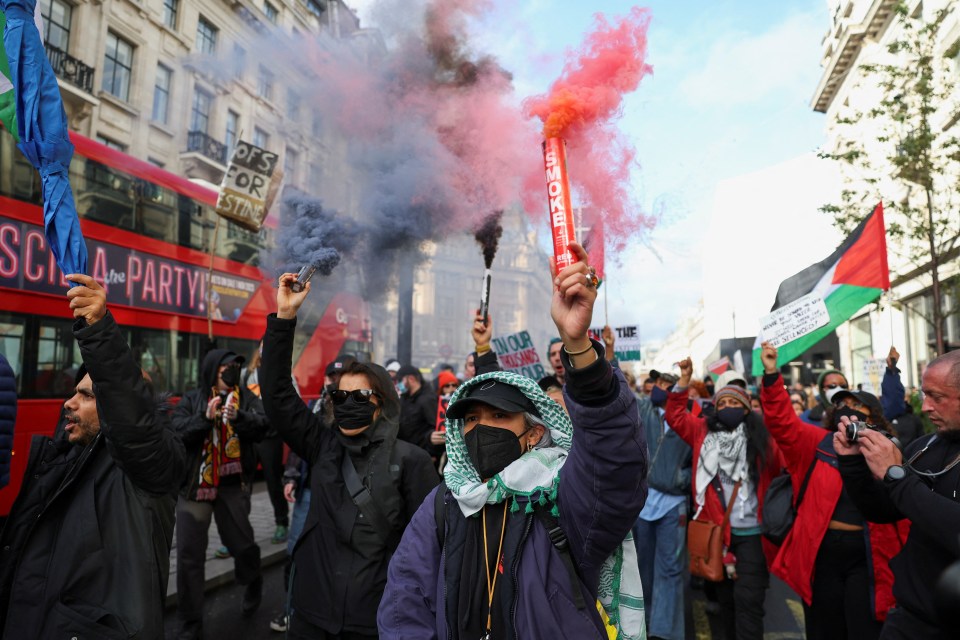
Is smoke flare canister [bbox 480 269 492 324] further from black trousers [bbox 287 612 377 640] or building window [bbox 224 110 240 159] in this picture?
building window [bbox 224 110 240 159]

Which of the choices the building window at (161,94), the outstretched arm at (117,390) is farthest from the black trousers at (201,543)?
the building window at (161,94)

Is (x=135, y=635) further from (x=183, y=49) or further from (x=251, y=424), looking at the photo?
(x=183, y=49)

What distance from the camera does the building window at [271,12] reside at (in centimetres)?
1650

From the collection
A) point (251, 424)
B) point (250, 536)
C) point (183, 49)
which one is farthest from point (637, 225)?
point (183, 49)

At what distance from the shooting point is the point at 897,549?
10.4ft

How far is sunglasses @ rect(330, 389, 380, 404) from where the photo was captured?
310cm

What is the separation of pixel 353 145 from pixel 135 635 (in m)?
8.36

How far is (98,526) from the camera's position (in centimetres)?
231

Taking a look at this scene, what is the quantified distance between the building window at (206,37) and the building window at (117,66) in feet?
7.11

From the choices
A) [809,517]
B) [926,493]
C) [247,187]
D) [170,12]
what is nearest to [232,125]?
[170,12]

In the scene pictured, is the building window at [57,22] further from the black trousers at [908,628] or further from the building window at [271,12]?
the black trousers at [908,628]

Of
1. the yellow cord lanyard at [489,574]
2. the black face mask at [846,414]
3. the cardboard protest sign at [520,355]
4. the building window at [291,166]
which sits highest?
the building window at [291,166]

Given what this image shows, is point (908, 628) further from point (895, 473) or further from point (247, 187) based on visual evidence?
point (247, 187)

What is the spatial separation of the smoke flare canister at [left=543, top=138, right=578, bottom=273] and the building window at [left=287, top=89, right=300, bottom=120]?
905cm
